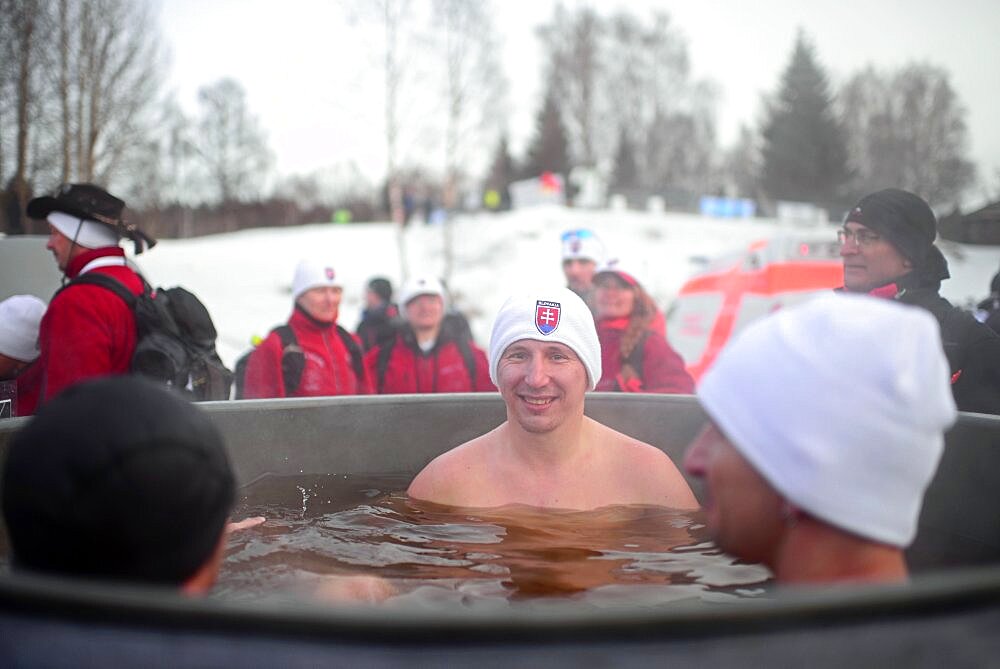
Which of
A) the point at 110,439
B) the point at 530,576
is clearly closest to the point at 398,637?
the point at 110,439

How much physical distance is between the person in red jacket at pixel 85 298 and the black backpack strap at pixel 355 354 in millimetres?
1809

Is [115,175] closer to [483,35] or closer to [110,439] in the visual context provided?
[483,35]

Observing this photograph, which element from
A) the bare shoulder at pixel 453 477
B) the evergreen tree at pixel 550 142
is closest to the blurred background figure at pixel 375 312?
the bare shoulder at pixel 453 477

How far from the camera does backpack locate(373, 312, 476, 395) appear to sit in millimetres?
5925

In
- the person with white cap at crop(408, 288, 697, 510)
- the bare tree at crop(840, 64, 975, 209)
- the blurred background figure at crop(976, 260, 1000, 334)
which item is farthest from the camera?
the bare tree at crop(840, 64, 975, 209)

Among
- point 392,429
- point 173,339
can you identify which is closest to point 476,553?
point 392,429

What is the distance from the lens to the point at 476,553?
2928 millimetres

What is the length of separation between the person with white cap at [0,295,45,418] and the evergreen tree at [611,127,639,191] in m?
50.5

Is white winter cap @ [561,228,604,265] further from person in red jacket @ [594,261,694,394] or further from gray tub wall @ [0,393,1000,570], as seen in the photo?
gray tub wall @ [0,393,1000,570]

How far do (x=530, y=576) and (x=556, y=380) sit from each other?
0.86 metres

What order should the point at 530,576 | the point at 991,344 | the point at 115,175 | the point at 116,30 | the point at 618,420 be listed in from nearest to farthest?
the point at 530,576 → the point at 991,344 → the point at 618,420 → the point at 116,30 → the point at 115,175

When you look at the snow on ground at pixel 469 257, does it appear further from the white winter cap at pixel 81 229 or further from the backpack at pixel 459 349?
the white winter cap at pixel 81 229

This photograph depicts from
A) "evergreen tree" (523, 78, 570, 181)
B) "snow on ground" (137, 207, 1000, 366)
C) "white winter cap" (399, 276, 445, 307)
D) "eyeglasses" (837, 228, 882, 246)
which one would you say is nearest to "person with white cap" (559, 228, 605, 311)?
"white winter cap" (399, 276, 445, 307)

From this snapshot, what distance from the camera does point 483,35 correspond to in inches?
1081
